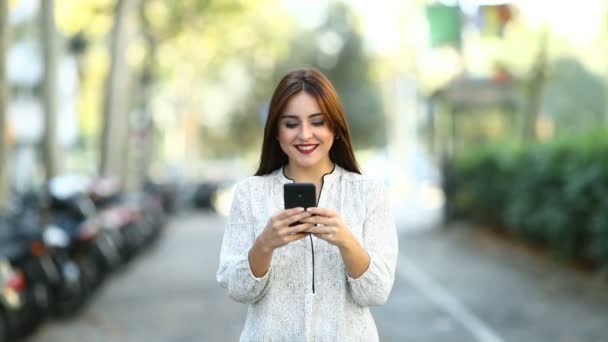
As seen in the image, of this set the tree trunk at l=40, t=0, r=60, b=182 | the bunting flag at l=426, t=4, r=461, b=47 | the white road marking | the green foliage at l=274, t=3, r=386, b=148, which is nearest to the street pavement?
the white road marking

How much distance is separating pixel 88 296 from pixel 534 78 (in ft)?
43.9

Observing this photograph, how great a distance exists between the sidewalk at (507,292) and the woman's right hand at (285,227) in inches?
272

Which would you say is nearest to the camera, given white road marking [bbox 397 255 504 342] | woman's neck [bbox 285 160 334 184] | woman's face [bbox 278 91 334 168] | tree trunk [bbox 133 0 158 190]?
woman's face [bbox 278 91 334 168]

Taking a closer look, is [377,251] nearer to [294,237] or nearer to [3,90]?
[294,237]

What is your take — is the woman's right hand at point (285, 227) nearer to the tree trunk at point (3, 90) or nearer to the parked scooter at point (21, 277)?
the parked scooter at point (21, 277)

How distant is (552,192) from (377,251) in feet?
39.5

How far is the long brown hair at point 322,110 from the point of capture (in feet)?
11.0

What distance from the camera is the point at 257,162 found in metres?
8.77

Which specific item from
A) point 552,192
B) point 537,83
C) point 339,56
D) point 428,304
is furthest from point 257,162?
point 339,56

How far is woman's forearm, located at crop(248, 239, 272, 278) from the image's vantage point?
314 centimetres

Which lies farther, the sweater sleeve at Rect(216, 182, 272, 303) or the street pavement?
the street pavement

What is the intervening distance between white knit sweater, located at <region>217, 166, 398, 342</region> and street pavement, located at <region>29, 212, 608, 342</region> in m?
6.52

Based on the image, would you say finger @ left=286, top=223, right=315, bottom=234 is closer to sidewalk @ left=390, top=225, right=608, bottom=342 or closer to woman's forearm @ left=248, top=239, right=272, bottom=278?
woman's forearm @ left=248, top=239, right=272, bottom=278

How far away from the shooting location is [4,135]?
52.3 ft
